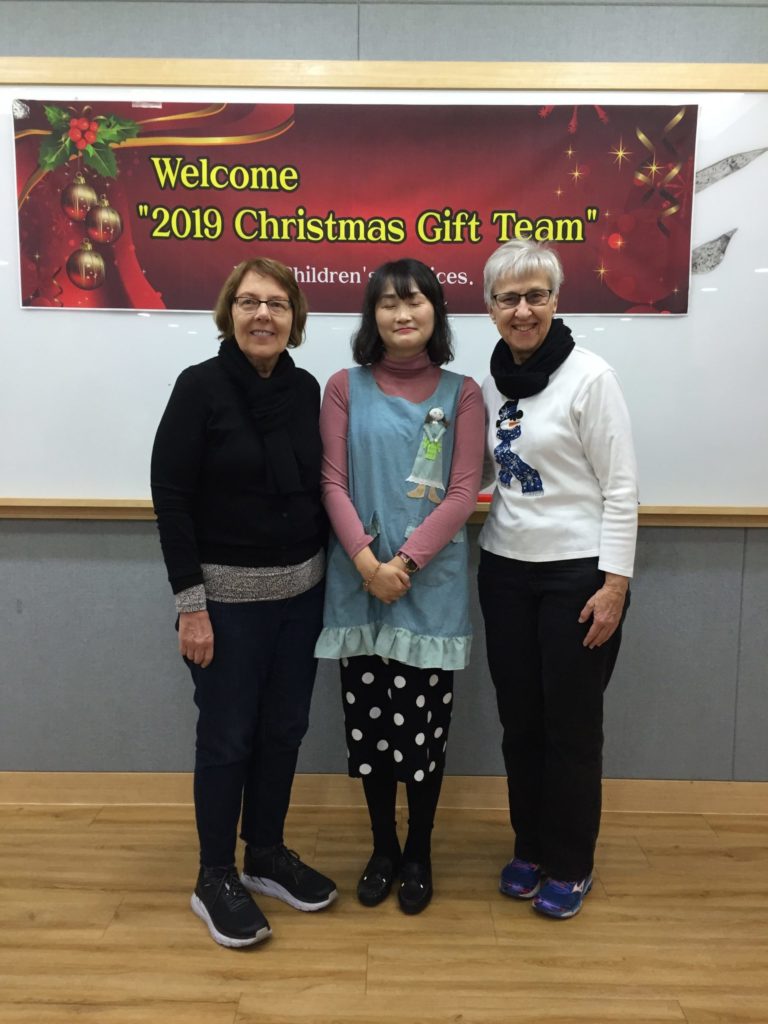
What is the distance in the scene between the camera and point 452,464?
Answer: 1.82 m

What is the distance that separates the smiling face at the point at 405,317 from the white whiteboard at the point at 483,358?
0.53 meters

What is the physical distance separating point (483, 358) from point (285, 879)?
5.13ft

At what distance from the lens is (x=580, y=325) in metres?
2.26

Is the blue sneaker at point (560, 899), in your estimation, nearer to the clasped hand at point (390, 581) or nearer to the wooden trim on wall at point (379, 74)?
the clasped hand at point (390, 581)

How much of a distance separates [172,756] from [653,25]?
2689 millimetres

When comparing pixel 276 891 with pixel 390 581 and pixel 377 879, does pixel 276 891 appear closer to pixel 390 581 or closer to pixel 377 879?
pixel 377 879

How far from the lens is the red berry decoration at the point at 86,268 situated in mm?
2232

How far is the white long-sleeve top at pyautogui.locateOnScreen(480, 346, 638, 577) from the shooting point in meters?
1.74

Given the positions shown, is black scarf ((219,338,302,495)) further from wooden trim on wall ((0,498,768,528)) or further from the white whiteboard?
wooden trim on wall ((0,498,768,528))

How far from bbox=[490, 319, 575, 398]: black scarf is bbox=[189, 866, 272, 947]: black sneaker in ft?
4.51

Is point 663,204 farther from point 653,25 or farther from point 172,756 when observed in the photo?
point 172,756

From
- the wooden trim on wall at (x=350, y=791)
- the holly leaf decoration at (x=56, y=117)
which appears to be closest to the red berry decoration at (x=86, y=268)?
the holly leaf decoration at (x=56, y=117)

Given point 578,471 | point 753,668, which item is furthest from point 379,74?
point 753,668

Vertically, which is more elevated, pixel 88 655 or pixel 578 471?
pixel 578 471
